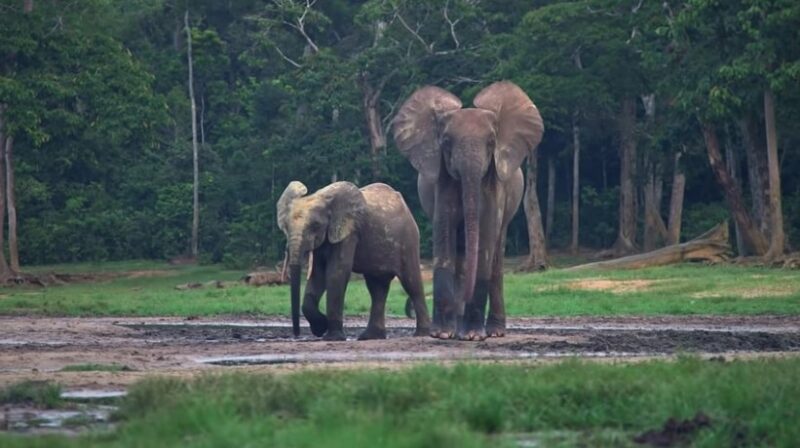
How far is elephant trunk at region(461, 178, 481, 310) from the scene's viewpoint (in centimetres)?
1922

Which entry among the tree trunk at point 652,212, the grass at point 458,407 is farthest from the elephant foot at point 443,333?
the tree trunk at point 652,212

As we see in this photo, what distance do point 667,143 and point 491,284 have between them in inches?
868

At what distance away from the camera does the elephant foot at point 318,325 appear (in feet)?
68.7

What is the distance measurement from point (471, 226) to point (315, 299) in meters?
2.78

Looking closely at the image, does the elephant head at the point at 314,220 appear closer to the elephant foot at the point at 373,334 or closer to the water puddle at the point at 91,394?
the elephant foot at the point at 373,334

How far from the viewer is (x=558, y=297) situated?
99.8 ft

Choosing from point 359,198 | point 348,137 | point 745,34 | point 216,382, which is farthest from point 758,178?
point 216,382

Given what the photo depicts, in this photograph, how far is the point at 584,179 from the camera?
55844 millimetres

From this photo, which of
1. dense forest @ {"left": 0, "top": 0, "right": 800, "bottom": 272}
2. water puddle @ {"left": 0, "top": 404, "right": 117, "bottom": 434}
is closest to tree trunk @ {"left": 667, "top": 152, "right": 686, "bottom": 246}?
dense forest @ {"left": 0, "top": 0, "right": 800, "bottom": 272}

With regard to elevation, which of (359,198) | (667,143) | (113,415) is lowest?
(113,415)

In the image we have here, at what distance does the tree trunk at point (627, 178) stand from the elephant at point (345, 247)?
2536 centimetres

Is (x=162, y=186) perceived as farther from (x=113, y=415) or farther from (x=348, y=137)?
(x=113, y=415)

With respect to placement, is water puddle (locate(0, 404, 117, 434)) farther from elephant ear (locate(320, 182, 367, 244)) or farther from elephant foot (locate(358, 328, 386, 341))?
elephant foot (locate(358, 328, 386, 341))

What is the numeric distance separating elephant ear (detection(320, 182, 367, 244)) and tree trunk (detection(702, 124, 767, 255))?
1928 cm
